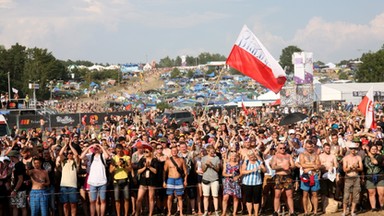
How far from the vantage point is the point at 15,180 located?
1028 centimetres

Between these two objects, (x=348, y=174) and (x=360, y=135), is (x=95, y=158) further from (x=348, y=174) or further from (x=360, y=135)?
(x=360, y=135)

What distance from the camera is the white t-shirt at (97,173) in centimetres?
1062

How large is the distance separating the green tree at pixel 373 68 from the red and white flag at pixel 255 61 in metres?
78.5

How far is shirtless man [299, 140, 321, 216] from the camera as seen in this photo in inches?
430

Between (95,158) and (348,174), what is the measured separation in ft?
16.5

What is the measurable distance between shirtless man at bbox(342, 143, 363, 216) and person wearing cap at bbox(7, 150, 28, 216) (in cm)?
625

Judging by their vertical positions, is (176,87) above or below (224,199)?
above

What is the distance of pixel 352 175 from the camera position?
1103cm

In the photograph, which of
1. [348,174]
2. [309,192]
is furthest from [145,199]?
[348,174]

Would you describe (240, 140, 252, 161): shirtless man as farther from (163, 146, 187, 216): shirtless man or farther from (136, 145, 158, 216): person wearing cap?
(136, 145, 158, 216): person wearing cap

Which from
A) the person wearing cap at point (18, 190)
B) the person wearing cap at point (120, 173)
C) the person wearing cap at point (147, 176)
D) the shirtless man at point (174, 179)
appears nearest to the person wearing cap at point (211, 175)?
the shirtless man at point (174, 179)

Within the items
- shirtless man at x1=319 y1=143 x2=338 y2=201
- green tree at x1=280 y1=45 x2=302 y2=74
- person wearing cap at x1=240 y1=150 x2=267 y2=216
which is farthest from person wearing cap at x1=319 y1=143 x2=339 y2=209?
green tree at x1=280 y1=45 x2=302 y2=74

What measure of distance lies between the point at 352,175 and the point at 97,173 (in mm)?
5045

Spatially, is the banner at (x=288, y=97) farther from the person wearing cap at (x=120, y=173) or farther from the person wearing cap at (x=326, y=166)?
the person wearing cap at (x=120, y=173)
